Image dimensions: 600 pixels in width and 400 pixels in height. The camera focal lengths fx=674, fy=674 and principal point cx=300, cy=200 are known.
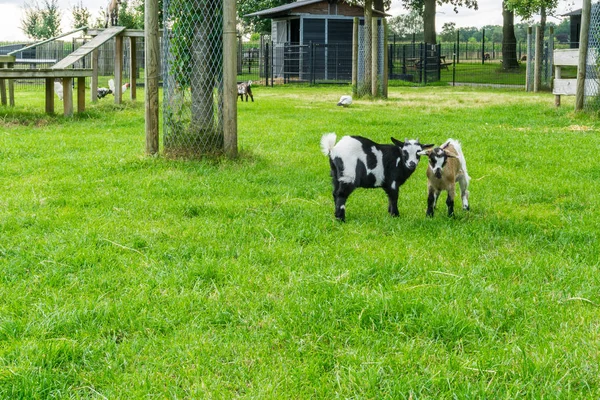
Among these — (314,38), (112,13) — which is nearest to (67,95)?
(112,13)

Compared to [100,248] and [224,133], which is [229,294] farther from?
[224,133]

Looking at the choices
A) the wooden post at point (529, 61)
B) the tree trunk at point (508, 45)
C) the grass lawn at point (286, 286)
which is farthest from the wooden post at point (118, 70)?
the tree trunk at point (508, 45)

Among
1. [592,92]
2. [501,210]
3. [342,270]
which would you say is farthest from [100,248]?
[592,92]

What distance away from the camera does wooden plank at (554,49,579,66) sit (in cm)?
1320

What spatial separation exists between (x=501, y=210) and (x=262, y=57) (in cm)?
2815

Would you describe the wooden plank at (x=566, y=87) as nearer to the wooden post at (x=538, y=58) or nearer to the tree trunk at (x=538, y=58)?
the wooden post at (x=538, y=58)

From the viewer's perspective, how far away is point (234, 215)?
16.9 ft

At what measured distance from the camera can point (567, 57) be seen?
13.4 metres

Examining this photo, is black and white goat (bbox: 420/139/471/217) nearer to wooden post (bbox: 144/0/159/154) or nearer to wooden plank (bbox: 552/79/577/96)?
wooden post (bbox: 144/0/159/154)

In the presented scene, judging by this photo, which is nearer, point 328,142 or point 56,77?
point 328,142

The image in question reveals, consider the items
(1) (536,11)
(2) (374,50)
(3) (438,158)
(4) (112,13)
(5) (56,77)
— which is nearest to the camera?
(3) (438,158)

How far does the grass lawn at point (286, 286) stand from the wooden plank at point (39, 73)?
4244mm

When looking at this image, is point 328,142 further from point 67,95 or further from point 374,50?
point 374,50

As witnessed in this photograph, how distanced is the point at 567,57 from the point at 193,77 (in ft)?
29.4
